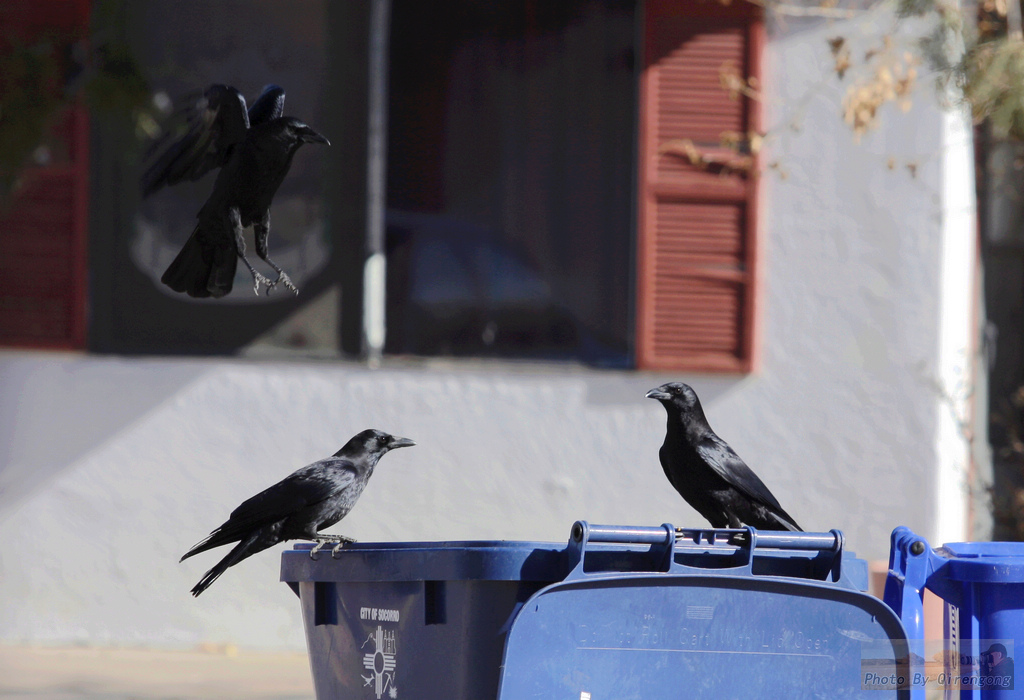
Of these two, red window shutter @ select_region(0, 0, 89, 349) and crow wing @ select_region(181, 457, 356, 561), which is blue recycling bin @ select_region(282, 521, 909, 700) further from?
red window shutter @ select_region(0, 0, 89, 349)

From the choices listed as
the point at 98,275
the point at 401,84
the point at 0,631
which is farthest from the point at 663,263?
the point at 0,631

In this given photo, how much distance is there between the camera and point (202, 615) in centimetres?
682

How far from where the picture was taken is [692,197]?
6.82m

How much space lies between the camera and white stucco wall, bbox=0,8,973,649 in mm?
6699

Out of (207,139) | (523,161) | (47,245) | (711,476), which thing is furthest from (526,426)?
(207,139)

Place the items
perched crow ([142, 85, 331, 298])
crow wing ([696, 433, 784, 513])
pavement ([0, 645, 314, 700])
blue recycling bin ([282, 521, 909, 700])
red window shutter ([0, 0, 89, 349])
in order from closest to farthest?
blue recycling bin ([282, 521, 909, 700]) → perched crow ([142, 85, 331, 298]) → crow wing ([696, 433, 784, 513]) → pavement ([0, 645, 314, 700]) → red window shutter ([0, 0, 89, 349])

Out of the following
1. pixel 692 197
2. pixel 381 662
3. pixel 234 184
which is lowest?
pixel 381 662

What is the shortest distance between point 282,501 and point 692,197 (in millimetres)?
4382

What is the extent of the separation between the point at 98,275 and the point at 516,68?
2.62 metres

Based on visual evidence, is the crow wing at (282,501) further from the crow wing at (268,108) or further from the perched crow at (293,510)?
the crow wing at (268,108)

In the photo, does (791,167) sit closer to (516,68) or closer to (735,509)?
(516,68)

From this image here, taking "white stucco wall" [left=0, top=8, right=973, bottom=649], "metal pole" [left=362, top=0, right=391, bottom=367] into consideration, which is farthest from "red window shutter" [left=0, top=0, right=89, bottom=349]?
"metal pole" [left=362, top=0, right=391, bottom=367]

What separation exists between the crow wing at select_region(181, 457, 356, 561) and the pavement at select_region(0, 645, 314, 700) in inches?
123

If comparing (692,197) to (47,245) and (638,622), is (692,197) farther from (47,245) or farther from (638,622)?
(638,622)
